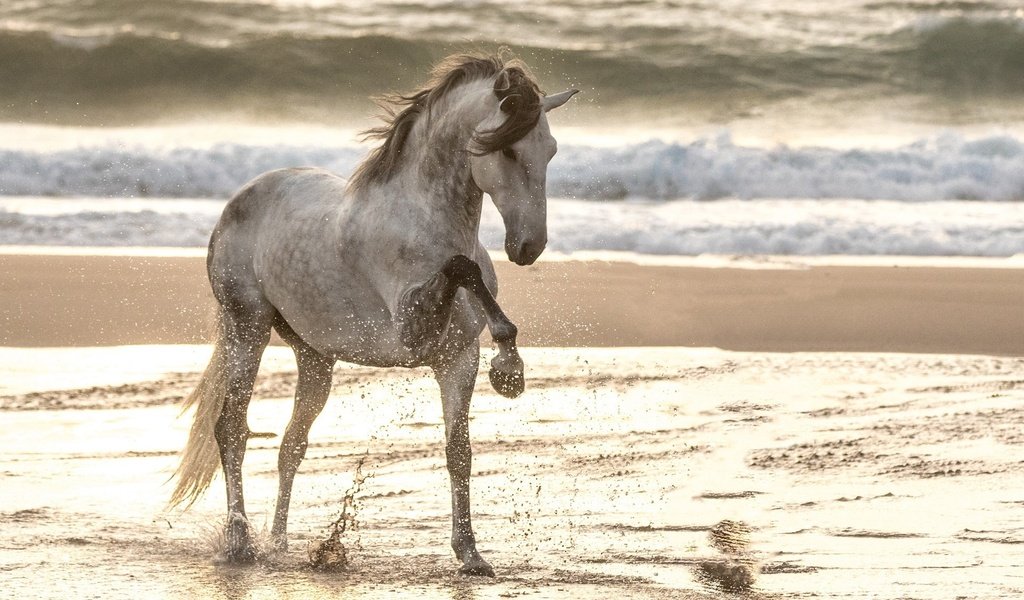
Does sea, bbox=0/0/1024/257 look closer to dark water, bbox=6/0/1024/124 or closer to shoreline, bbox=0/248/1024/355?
dark water, bbox=6/0/1024/124

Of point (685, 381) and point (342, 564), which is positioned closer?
point (342, 564)

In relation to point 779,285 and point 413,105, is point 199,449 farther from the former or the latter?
point 779,285

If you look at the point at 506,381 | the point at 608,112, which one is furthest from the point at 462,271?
the point at 608,112

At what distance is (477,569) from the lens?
4598 mm

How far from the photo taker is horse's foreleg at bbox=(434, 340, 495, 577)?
15.3 feet

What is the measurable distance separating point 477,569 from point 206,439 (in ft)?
5.06

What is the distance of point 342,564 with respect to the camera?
4.71 m

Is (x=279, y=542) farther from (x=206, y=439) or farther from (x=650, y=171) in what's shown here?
(x=650, y=171)

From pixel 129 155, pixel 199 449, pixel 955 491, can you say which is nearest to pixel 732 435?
pixel 955 491

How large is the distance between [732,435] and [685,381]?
1411mm

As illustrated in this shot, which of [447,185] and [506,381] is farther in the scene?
[447,185]

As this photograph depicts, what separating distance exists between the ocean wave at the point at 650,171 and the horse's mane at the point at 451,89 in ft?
41.6

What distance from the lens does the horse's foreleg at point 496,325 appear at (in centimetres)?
438

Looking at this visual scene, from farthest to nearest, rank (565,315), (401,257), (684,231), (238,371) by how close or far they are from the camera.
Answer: (684,231), (565,315), (238,371), (401,257)
